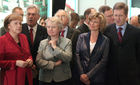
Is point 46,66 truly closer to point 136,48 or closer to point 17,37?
point 17,37

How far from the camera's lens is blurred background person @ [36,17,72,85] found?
8.49 ft

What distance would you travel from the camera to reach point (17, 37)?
268 centimetres

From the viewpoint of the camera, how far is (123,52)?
2732mm

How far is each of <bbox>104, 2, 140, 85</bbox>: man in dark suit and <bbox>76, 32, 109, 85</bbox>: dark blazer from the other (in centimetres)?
14

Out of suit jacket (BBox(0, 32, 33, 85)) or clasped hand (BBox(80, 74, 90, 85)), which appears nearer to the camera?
suit jacket (BBox(0, 32, 33, 85))

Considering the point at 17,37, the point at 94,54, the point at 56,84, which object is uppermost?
the point at 17,37

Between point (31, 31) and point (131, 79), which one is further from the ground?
point (31, 31)

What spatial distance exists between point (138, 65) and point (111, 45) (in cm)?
46

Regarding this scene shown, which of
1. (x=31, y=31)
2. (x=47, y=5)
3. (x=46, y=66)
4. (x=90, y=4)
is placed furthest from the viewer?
(x=90, y=4)

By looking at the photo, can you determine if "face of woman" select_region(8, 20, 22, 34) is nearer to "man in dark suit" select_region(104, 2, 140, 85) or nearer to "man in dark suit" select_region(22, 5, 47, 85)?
"man in dark suit" select_region(22, 5, 47, 85)

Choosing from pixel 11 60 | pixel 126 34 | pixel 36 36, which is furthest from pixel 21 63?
pixel 126 34

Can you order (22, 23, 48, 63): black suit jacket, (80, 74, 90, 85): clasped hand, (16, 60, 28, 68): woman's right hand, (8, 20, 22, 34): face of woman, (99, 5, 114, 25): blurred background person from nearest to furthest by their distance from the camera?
1. (16, 60, 28, 68): woman's right hand
2. (8, 20, 22, 34): face of woman
3. (80, 74, 90, 85): clasped hand
4. (22, 23, 48, 63): black suit jacket
5. (99, 5, 114, 25): blurred background person

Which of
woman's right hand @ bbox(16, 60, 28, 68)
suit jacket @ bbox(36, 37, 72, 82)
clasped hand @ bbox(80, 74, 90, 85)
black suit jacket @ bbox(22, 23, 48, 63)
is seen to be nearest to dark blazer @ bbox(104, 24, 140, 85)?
clasped hand @ bbox(80, 74, 90, 85)

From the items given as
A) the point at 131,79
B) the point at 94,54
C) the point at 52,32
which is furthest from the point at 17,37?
the point at 131,79
